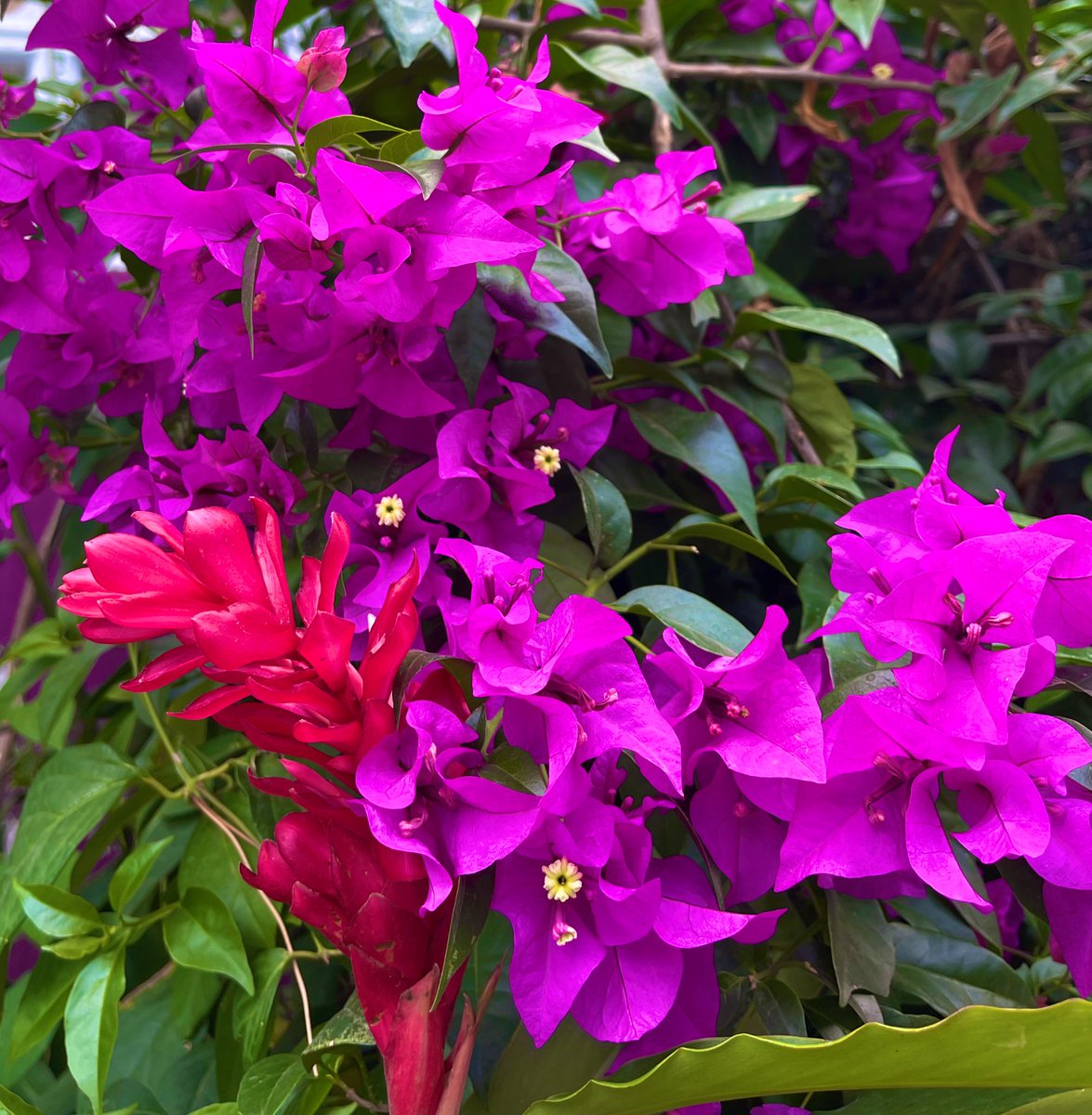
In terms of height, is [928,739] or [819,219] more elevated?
[928,739]

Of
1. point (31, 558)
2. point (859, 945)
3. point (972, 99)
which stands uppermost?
point (972, 99)

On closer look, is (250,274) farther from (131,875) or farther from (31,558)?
(31,558)

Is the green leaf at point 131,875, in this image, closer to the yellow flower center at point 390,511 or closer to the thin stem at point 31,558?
the yellow flower center at point 390,511

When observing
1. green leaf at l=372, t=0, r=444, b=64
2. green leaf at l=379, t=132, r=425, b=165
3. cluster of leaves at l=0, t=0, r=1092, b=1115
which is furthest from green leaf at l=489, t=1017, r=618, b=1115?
green leaf at l=372, t=0, r=444, b=64

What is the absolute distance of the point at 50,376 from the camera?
1.63 feet

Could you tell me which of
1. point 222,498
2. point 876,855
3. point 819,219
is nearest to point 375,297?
point 222,498

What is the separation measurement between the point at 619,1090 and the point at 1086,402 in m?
0.67

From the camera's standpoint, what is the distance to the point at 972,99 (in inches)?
26.6

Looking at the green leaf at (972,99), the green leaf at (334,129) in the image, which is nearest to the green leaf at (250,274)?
the green leaf at (334,129)

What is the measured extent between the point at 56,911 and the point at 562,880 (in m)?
0.24

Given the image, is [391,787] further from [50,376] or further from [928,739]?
[50,376]

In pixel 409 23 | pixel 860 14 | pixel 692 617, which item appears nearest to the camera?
pixel 692 617

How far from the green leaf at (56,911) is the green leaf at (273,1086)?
103mm

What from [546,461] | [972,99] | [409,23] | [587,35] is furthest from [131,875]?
[972,99]
